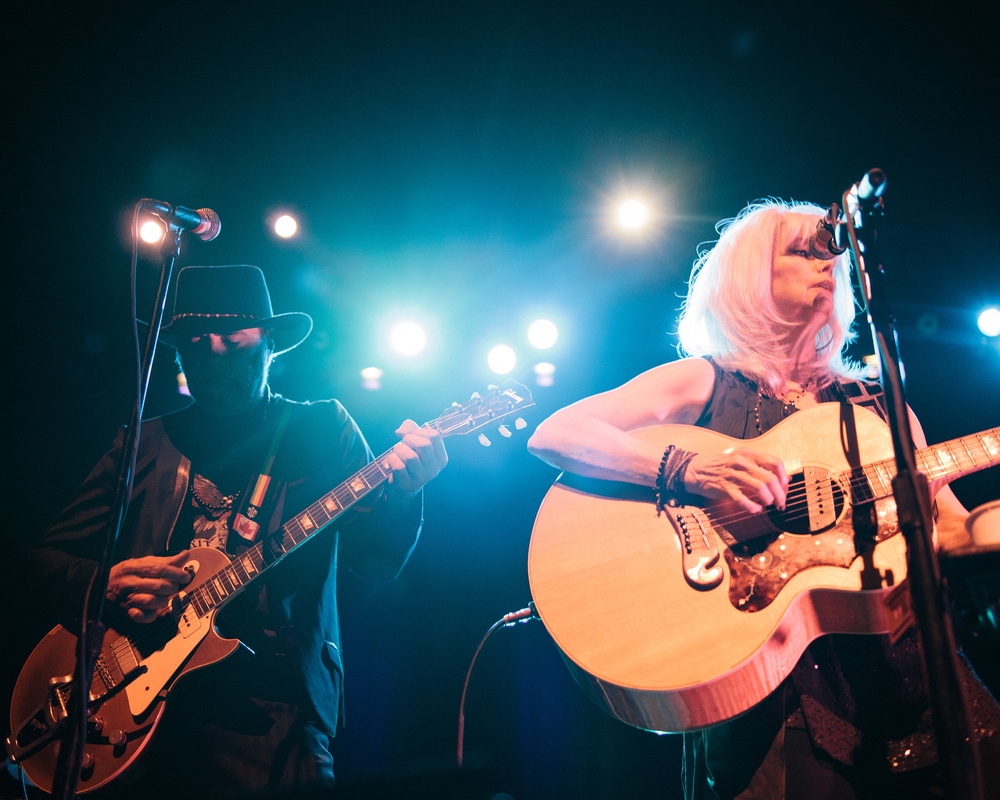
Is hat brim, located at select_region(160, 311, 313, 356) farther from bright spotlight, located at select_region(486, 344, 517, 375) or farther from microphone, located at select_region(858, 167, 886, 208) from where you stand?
microphone, located at select_region(858, 167, 886, 208)

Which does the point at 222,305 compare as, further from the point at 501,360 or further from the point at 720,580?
the point at 720,580

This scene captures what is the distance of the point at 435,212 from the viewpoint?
14.2 ft

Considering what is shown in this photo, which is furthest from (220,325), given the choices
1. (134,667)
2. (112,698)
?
(112,698)

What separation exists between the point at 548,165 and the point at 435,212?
1.01m

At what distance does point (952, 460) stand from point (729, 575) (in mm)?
877

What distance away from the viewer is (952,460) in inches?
70.6

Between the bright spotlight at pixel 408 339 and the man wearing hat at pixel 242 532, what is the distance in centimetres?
82

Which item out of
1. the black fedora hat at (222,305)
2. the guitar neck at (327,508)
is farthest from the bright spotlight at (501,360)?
the black fedora hat at (222,305)

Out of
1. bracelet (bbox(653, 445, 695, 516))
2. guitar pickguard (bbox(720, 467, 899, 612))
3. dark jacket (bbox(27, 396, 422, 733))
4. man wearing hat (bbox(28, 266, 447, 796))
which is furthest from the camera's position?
dark jacket (bbox(27, 396, 422, 733))

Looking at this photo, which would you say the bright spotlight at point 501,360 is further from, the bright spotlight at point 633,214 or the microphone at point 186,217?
the microphone at point 186,217

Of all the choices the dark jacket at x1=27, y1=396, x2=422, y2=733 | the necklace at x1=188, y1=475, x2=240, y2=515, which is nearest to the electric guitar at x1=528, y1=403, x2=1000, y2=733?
the dark jacket at x1=27, y1=396, x2=422, y2=733

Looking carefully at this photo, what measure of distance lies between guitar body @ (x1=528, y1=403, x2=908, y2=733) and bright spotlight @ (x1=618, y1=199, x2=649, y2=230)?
8.52 ft

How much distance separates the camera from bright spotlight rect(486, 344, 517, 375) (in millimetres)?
3988

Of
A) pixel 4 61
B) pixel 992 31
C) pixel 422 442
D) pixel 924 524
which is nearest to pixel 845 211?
pixel 924 524
